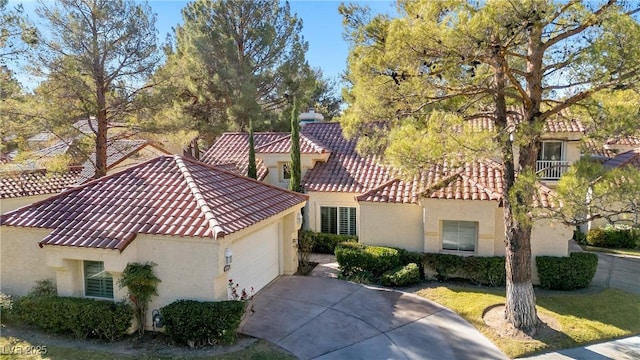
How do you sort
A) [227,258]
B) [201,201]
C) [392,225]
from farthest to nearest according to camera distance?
[392,225]
[201,201]
[227,258]

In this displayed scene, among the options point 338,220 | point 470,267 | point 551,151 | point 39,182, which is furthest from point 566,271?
point 39,182

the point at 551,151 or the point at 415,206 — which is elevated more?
the point at 551,151

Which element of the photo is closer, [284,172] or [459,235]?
[459,235]

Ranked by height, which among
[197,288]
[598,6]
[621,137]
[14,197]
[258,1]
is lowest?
[197,288]

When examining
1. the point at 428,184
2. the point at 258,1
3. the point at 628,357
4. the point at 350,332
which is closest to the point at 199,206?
the point at 350,332

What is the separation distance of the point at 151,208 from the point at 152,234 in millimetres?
1493

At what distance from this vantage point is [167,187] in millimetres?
14836

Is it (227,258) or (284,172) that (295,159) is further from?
(227,258)

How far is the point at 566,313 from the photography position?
14.1m

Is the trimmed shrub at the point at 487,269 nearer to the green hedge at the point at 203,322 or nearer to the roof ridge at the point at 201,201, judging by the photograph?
the green hedge at the point at 203,322

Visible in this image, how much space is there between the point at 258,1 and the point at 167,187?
89.1 ft

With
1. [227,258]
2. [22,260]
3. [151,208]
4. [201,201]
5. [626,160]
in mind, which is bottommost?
[22,260]

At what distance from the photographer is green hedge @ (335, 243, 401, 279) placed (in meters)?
17.5

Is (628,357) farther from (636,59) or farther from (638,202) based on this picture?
(636,59)
